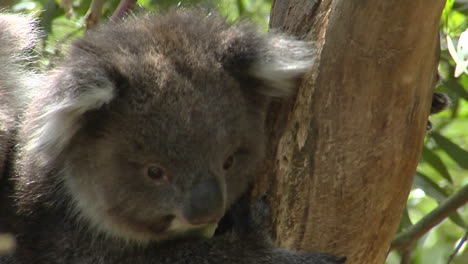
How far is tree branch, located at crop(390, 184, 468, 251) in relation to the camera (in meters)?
3.42

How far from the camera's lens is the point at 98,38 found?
2.91 m

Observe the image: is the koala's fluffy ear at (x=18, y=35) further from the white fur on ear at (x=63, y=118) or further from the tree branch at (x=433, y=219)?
the tree branch at (x=433, y=219)

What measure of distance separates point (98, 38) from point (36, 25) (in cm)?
127

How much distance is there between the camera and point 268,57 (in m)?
2.89

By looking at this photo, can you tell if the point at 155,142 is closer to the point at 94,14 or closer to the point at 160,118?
the point at 160,118

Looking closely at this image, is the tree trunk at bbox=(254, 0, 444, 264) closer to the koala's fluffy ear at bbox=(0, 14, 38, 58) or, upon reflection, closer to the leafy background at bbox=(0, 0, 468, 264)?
the leafy background at bbox=(0, 0, 468, 264)

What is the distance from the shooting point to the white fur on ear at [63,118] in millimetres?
2652

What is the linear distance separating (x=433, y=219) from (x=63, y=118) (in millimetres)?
1674

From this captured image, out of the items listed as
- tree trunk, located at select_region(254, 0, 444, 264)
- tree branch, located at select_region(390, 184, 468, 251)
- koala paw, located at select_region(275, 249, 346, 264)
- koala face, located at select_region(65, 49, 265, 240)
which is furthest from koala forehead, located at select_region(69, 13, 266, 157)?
tree branch, located at select_region(390, 184, 468, 251)

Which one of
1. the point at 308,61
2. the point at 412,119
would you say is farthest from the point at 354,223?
the point at 308,61

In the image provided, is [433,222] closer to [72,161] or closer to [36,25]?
[72,161]

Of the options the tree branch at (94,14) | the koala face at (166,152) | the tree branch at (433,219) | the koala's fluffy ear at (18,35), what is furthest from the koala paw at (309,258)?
the koala's fluffy ear at (18,35)

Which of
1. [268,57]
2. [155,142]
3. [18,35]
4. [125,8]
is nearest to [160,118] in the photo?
[155,142]

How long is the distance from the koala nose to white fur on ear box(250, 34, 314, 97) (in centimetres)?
48
